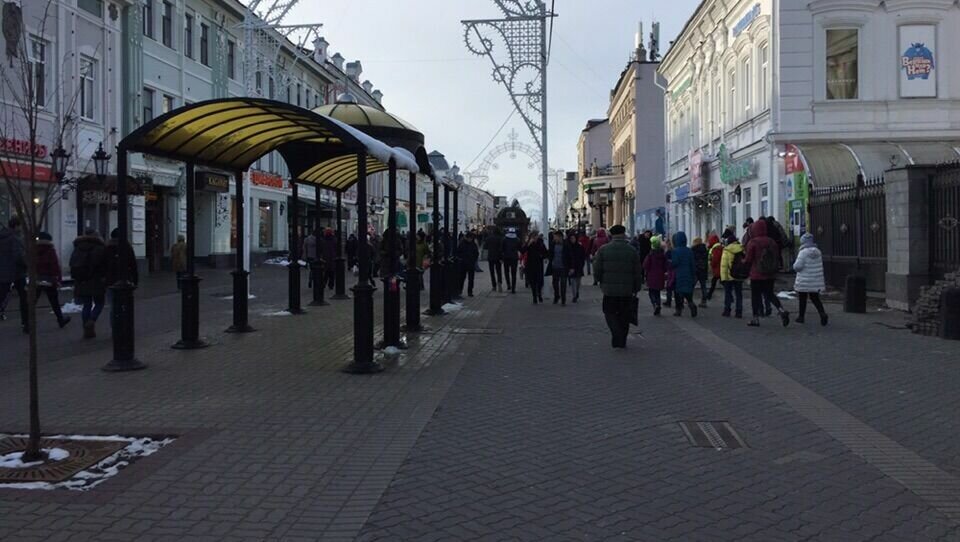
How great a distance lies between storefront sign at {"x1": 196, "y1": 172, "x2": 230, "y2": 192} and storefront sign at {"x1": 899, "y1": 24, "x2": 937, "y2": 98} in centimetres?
2457

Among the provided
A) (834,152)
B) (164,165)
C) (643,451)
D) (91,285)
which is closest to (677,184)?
(834,152)

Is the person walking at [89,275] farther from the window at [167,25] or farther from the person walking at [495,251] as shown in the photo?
the window at [167,25]

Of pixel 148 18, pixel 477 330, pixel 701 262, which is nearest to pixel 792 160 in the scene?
pixel 701 262

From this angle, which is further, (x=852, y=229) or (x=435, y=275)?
(x=852, y=229)

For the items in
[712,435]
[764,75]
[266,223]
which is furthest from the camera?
[266,223]

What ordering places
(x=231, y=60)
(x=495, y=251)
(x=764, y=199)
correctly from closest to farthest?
(x=495, y=251) < (x=764, y=199) < (x=231, y=60)

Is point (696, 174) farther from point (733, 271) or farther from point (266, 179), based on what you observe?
point (266, 179)

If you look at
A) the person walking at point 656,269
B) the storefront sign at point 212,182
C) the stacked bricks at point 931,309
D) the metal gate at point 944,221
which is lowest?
the stacked bricks at point 931,309

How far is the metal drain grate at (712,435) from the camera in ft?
22.2

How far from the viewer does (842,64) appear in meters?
24.0

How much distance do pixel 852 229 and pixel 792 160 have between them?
3854 mm

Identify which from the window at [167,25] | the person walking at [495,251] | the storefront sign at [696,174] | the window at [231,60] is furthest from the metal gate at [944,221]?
the window at [231,60]

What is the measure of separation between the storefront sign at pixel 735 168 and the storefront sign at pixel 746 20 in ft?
13.3

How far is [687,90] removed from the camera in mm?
37812
